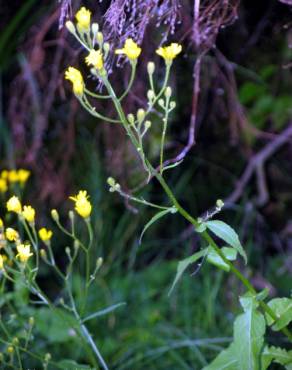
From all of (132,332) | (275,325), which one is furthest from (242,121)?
(275,325)

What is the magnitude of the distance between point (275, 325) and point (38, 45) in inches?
61.7

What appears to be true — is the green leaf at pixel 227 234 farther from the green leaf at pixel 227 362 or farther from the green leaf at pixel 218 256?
the green leaf at pixel 227 362

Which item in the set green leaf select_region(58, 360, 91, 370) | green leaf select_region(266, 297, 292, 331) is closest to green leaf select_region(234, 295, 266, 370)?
green leaf select_region(266, 297, 292, 331)

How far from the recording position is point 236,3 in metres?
1.85

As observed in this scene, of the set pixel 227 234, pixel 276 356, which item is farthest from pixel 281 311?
pixel 227 234

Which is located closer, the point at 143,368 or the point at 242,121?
the point at 143,368

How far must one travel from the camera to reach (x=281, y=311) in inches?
58.3

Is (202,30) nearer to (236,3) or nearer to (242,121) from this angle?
(236,3)

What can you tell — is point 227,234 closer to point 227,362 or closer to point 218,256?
point 218,256

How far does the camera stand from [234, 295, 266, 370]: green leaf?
53.4 inches

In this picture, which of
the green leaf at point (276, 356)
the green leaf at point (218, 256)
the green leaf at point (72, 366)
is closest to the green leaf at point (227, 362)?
the green leaf at point (276, 356)

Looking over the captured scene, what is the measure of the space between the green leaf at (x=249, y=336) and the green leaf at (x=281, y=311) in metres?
0.07

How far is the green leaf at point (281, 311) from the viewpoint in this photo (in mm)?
1435

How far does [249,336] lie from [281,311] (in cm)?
14
